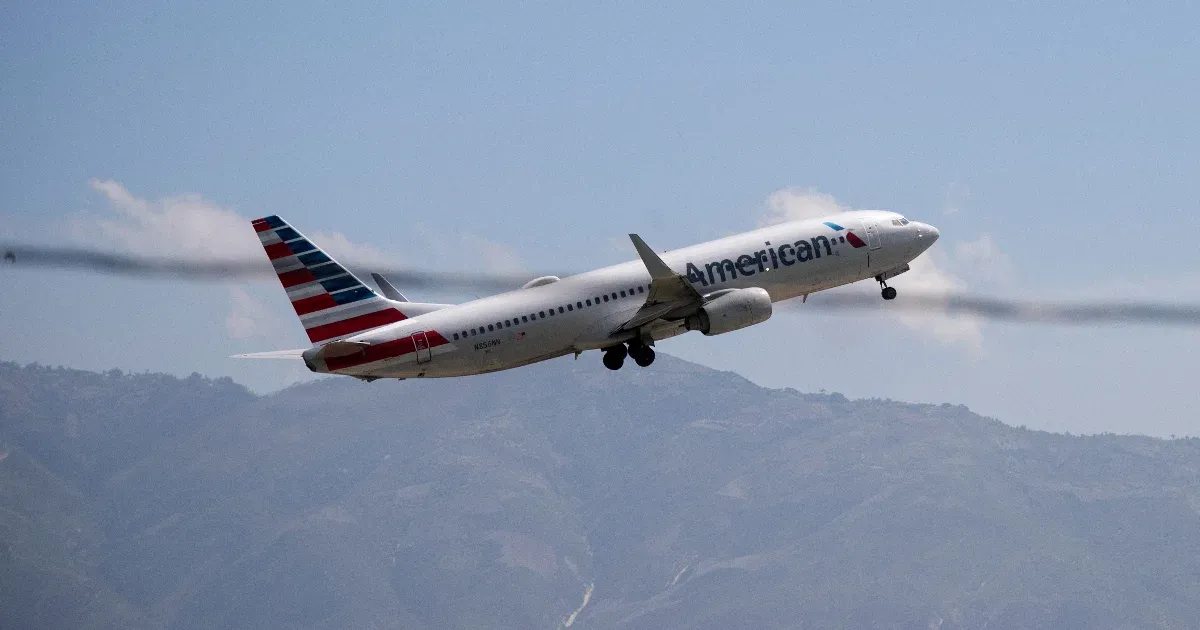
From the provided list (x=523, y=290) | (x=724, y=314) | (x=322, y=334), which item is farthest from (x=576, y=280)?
(x=322, y=334)

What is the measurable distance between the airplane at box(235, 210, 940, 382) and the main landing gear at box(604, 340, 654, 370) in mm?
82

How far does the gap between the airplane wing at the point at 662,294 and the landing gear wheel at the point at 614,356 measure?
2.12 metres

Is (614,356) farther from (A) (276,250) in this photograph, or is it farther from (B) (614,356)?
(A) (276,250)

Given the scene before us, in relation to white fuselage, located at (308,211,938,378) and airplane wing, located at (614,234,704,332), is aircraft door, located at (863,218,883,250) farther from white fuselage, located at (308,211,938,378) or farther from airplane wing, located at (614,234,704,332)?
airplane wing, located at (614,234,704,332)

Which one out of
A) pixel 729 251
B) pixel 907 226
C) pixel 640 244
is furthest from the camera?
pixel 907 226

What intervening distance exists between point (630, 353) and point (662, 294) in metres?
5.00

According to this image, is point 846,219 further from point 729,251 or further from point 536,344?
point 536,344

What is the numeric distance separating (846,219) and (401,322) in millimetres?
26748

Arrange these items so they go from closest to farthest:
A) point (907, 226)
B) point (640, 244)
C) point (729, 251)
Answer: point (640, 244), point (729, 251), point (907, 226)

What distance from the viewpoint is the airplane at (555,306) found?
259 feet

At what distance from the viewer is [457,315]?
3145 inches

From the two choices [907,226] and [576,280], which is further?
[907,226]

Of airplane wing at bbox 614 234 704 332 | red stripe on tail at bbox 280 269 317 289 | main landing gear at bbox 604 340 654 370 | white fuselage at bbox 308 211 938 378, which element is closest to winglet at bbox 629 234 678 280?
airplane wing at bbox 614 234 704 332

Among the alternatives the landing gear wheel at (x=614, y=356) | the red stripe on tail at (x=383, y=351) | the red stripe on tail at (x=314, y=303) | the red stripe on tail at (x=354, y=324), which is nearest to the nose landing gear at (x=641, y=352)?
the landing gear wheel at (x=614, y=356)
